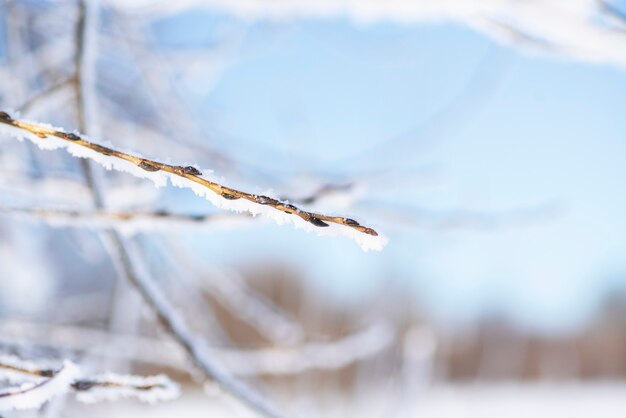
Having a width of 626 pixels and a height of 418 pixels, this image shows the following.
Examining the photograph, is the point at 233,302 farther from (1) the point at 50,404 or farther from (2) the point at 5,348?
(1) the point at 50,404

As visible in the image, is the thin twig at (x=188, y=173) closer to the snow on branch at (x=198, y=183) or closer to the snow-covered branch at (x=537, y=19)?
the snow on branch at (x=198, y=183)

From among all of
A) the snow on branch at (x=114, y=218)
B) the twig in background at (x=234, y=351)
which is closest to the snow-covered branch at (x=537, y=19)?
the snow on branch at (x=114, y=218)

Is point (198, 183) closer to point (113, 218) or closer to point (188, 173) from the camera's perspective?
point (188, 173)

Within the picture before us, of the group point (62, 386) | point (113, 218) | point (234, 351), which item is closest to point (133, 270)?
point (113, 218)

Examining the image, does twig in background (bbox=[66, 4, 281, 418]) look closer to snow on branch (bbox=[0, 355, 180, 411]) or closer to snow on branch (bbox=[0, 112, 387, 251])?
snow on branch (bbox=[0, 355, 180, 411])

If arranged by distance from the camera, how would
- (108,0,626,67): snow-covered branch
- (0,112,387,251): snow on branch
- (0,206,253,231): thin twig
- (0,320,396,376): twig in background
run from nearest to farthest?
(0,112,387,251): snow on branch
(0,206,253,231): thin twig
(108,0,626,67): snow-covered branch
(0,320,396,376): twig in background

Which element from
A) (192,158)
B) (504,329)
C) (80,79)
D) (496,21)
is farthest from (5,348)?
(504,329)

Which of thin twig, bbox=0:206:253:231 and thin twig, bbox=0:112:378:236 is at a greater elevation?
thin twig, bbox=0:206:253:231

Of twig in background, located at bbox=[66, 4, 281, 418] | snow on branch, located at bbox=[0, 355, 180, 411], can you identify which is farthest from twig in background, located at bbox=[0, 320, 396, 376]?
snow on branch, located at bbox=[0, 355, 180, 411]
